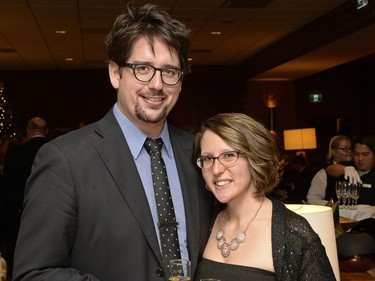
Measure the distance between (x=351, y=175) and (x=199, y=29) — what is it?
515 cm

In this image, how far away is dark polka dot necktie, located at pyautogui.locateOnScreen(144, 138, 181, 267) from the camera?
183 cm

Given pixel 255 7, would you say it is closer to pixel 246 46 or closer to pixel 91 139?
pixel 246 46

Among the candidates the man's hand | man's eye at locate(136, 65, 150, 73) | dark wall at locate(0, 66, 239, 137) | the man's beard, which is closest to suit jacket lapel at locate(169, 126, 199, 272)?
the man's beard

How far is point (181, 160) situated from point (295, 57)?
9220 millimetres

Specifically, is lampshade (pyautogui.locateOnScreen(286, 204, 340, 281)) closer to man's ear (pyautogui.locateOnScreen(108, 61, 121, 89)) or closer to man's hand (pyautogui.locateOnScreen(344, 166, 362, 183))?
man's ear (pyautogui.locateOnScreen(108, 61, 121, 89))

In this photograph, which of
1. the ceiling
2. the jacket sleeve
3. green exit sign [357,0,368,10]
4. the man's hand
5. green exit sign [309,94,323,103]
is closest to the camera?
the jacket sleeve

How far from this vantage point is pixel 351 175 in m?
5.70

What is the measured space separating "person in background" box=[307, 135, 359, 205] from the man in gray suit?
4.14 meters

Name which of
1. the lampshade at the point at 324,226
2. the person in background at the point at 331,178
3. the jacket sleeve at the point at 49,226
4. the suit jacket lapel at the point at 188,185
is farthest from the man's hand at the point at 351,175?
the jacket sleeve at the point at 49,226

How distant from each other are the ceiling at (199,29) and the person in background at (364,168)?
2874 mm

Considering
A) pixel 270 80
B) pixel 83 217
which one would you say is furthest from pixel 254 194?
pixel 270 80

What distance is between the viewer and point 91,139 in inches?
73.1

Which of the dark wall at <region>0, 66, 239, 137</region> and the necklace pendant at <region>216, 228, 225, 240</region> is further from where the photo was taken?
the dark wall at <region>0, 66, 239, 137</region>

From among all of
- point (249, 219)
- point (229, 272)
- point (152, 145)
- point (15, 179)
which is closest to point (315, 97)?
point (15, 179)
